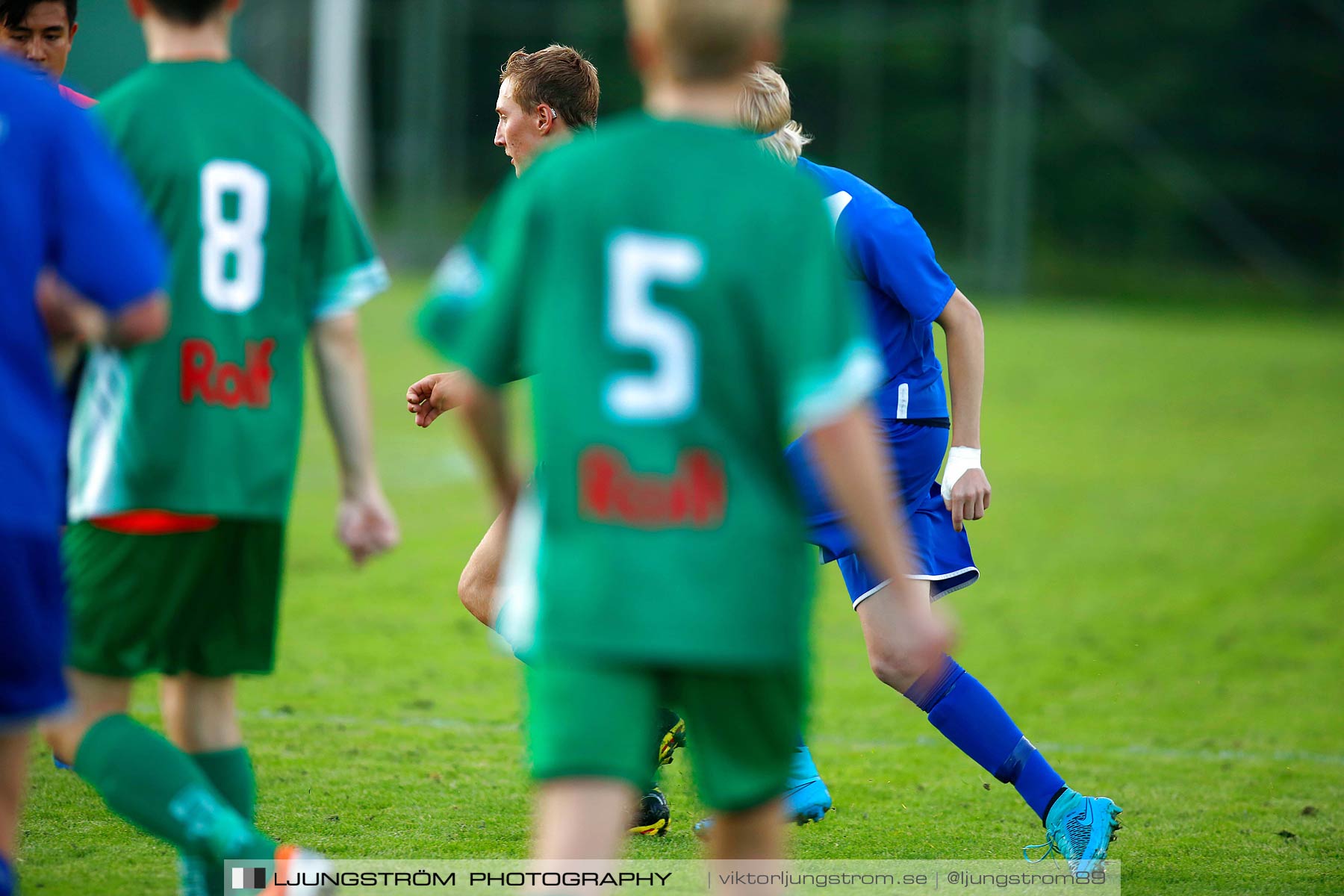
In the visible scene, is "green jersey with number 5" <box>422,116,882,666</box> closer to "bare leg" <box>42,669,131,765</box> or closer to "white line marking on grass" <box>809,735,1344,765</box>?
"bare leg" <box>42,669,131,765</box>

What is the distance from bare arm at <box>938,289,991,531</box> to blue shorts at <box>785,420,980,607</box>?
0.44ft

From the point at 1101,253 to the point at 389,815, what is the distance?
34.4 meters

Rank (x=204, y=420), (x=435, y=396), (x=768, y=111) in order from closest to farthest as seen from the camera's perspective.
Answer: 1. (x=204, y=420)
2. (x=435, y=396)
3. (x=768, y=111)

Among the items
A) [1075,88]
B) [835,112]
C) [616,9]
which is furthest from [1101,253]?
[616,9]

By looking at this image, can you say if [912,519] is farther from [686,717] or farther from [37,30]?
[37,30]

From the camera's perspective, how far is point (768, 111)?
4.00 m

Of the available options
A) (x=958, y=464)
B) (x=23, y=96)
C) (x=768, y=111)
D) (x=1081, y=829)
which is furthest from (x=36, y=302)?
(x=1081, y=829)

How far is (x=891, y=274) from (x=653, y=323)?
1.81m

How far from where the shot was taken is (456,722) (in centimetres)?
568

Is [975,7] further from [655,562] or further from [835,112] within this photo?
[655,562]

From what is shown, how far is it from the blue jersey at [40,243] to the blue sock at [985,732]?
2.43m

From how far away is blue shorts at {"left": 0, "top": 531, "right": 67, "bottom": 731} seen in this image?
2.48m

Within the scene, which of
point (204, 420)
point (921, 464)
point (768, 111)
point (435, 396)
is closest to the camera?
point (204, 420)

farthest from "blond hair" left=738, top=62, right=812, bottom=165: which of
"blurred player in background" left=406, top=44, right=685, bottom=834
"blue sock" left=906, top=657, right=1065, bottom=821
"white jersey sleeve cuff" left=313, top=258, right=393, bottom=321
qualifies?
"blue sock" left=906, top=657, right=1065, bottom=821
